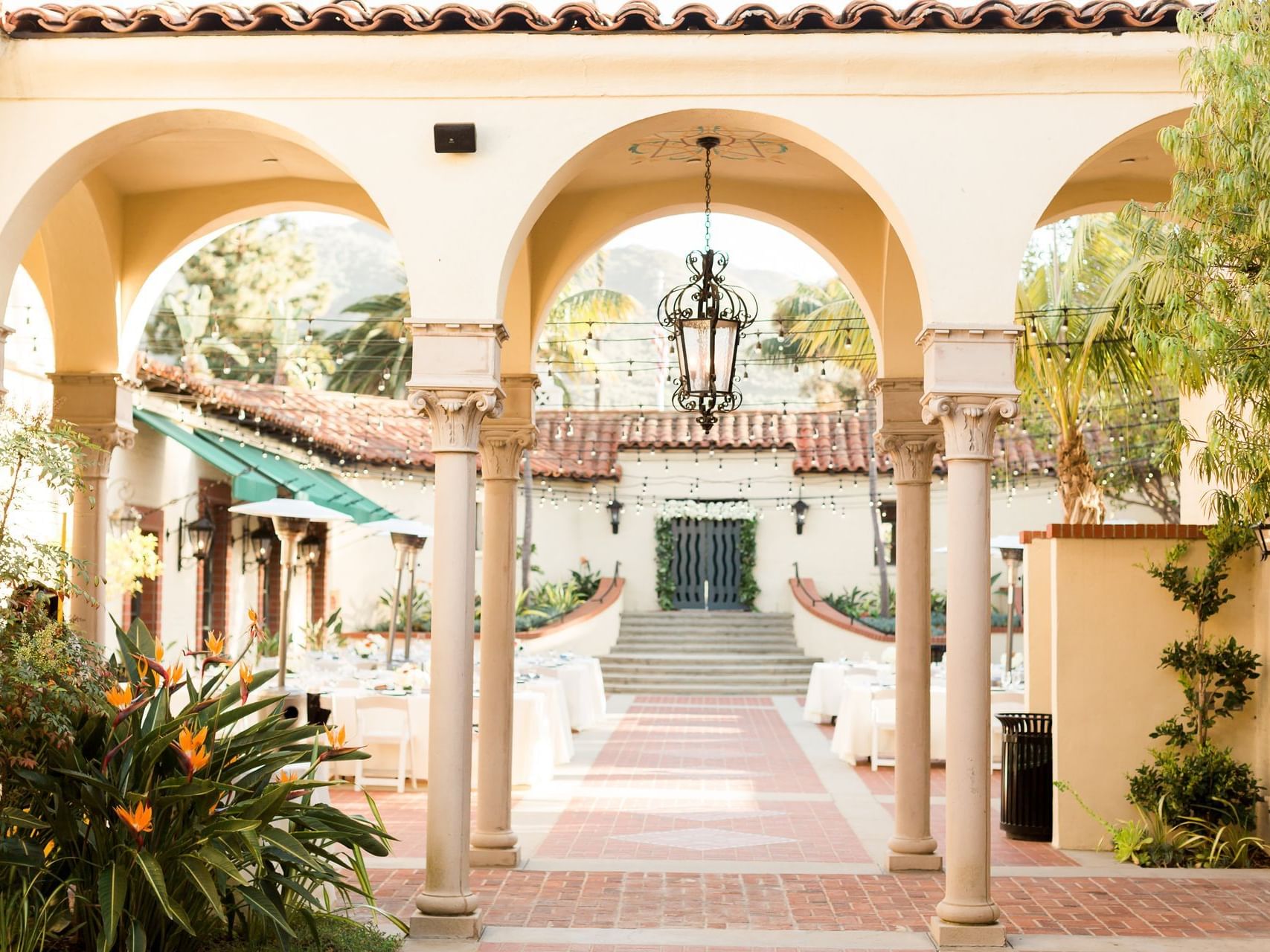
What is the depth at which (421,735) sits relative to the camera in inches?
497

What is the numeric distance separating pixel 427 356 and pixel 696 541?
20.7 m

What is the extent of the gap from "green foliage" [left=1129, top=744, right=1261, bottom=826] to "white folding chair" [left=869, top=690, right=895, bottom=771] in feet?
15.0

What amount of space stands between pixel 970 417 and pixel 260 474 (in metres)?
12.7

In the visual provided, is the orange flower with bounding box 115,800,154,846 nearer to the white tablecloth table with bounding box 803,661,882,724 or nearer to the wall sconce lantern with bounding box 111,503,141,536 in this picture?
the wall sconce lantern with bounding box 111,503,141,536

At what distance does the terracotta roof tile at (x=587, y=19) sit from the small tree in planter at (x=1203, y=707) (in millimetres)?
3970

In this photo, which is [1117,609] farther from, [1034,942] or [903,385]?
[1034,942]

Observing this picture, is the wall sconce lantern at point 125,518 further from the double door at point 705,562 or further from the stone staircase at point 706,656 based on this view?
the double door at point 705,562

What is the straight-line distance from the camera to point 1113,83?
752 centimetres

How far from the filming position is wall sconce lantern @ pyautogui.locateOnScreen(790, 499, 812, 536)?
2766 cm

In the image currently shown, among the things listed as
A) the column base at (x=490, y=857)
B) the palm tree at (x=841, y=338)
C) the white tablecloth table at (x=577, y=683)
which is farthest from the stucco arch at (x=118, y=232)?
the white tablecloth table at (x=577, y=683)

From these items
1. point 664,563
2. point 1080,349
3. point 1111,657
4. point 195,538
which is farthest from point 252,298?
point 1111,657

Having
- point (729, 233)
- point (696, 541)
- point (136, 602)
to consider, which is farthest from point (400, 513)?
point (729, 233)

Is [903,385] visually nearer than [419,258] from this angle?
No

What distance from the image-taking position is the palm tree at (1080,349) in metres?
13.6
